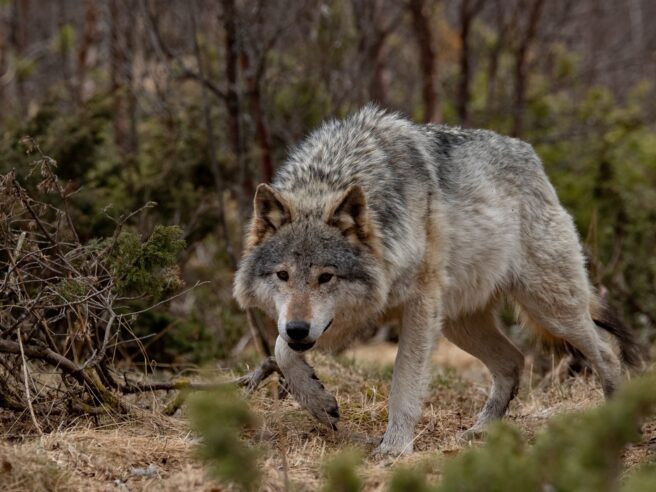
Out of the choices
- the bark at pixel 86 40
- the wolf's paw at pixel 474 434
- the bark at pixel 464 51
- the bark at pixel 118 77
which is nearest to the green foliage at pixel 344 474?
the wolf's paw at pixel 474 434

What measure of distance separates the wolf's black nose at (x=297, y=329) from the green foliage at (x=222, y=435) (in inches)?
71.3

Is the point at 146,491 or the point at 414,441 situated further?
the point at 414,441

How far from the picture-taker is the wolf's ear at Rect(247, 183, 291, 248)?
5527mm

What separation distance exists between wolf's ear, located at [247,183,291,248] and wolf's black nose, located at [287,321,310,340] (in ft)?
2.60

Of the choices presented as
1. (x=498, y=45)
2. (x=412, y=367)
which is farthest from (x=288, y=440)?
(x=498, y=45)

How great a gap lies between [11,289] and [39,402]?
728mm

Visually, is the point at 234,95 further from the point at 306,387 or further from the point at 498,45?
the point at 306,387

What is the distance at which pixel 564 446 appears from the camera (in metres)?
3.21

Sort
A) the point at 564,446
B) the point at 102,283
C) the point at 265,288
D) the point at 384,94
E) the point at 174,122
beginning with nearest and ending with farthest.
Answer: the point at 564,446, the point at 265,288, the point at 102,283, the point at 174,122, the point at 384,94

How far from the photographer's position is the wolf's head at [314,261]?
527 cm

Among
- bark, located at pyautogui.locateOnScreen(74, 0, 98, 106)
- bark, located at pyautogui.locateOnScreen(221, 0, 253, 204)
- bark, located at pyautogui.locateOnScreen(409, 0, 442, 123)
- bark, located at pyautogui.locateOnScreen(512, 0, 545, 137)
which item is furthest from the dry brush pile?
bark, located at pyautogui.locateOnScreen(74, 0, 98, 106)

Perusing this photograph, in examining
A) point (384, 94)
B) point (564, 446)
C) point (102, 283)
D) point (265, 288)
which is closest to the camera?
point (564, 446)

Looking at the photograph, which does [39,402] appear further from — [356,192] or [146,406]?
[356,192]

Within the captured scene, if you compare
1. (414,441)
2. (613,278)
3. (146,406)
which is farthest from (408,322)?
(613,278)
